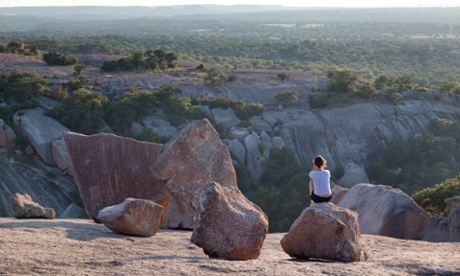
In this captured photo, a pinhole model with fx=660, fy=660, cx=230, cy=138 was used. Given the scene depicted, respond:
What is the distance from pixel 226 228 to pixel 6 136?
819 inches

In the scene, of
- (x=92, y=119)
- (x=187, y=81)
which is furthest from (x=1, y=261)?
(x=187, y=81)

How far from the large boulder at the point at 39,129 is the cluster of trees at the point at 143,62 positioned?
14849 mm

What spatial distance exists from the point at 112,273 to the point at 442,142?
29618 mm

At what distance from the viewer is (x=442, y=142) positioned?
34.0 metres

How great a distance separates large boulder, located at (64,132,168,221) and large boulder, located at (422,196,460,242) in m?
5.07

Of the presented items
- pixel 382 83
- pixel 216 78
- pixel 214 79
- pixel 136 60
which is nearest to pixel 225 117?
pixel 214 79

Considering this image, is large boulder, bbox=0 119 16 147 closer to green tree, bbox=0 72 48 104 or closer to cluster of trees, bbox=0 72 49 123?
cluster of trees, bbox=0 72 49 123

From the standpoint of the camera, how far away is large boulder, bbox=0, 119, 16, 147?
88.8 feet

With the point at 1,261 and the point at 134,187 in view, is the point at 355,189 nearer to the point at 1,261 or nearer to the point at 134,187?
the point at 134,187

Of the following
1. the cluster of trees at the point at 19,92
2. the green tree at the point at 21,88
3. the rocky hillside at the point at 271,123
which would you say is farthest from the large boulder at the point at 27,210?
the green tree at the point at 21,88

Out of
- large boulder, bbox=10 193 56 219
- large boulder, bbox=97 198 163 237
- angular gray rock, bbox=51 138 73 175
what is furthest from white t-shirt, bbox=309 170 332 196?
angular gray rock, bbox=51 138 73 175

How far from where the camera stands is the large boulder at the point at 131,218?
31.5 ft

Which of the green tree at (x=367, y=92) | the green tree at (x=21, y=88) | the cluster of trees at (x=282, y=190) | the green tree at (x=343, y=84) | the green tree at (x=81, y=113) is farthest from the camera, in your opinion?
the green tree at (x=343, y=84)

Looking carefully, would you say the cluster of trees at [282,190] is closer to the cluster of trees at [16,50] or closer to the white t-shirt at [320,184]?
the white t-shirt at [320,184]
